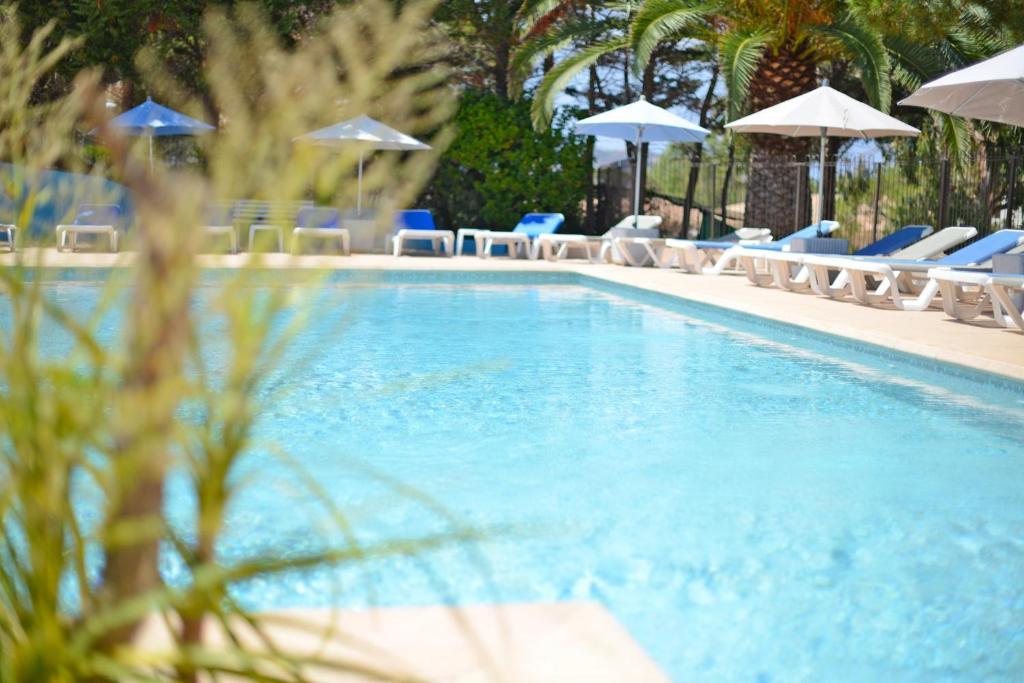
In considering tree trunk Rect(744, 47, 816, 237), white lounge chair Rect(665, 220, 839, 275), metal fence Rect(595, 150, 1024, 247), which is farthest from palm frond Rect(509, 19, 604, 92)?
white lounge chair Rect(665, 220, 839, 275)

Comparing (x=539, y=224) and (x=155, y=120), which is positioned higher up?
(x=155, y=120)

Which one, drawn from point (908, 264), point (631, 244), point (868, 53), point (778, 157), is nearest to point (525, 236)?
point (631, 244)

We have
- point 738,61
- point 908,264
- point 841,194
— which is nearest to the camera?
point 908,264

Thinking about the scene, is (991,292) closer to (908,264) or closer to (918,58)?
(908,264)

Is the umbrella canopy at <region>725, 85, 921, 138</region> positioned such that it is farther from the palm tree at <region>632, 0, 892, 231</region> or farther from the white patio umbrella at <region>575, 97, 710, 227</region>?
the white patio umbrella at <region>575, 97, 710, 227</region>

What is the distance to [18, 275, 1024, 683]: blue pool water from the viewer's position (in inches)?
127

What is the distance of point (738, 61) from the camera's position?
1561 cm

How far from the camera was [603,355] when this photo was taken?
887cm

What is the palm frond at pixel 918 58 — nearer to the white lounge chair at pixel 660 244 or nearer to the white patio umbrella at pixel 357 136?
the white lounge chair at pixel 660 244

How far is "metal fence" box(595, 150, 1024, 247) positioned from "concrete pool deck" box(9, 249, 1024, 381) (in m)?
2.88

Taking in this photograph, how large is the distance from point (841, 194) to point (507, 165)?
983cm

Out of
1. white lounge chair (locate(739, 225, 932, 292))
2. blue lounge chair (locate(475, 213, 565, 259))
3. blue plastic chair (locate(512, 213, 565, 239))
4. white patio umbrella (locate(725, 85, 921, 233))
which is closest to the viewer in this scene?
white lounge chair (locate(739, 225, 932, 292))

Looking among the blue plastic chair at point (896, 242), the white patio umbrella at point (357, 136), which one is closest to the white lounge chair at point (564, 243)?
the white patio umbrella at point (357, 136)

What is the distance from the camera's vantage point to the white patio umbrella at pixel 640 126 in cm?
1658
